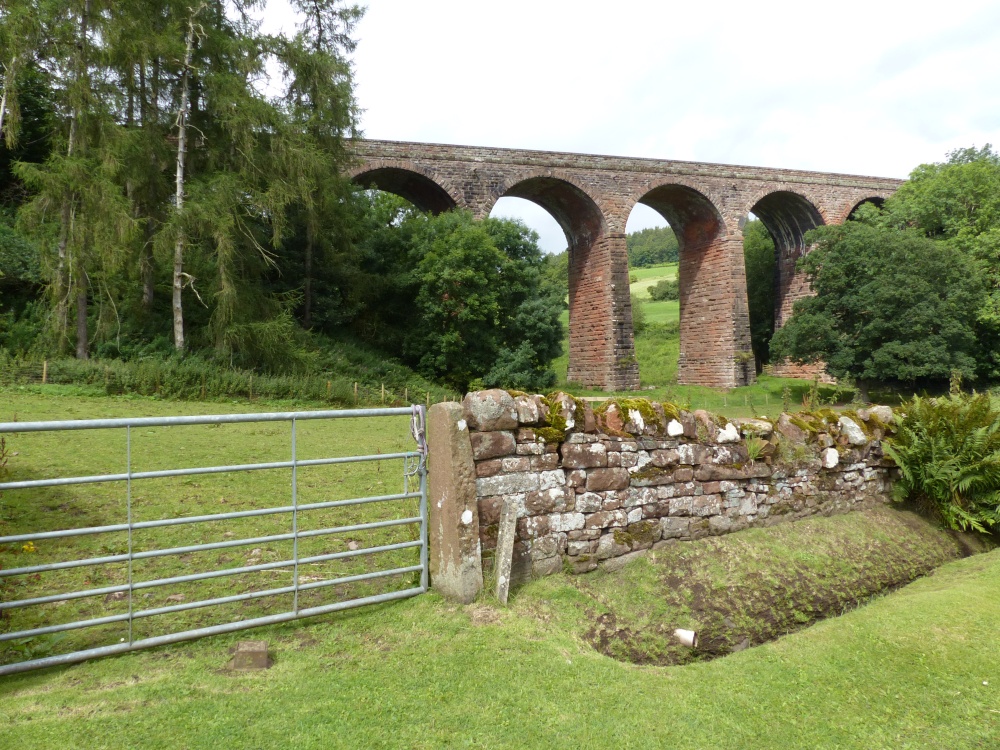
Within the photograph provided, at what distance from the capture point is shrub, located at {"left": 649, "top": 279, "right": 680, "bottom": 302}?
61438mm

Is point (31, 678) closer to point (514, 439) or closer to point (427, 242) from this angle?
Answer: point (514, 439)

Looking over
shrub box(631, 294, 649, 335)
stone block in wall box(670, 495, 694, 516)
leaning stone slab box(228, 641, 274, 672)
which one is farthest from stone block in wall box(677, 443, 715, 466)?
shrub box(631, 294, 649, 335)

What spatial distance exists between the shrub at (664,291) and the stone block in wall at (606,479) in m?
58.6

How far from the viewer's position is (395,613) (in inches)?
160

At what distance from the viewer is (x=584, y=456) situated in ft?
15.6

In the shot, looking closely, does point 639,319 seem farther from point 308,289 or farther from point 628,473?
point 628,473

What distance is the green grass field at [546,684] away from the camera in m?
2.88

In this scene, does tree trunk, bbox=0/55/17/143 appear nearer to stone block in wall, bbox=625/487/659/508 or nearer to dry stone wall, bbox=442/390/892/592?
dry stone wall, bbox=442/390/892/592

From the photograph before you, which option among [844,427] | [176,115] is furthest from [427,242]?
[844,427]

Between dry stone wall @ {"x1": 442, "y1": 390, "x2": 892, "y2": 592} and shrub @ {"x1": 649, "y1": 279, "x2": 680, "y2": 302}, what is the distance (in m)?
57.1

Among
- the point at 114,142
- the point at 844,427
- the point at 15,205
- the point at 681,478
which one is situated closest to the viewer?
the point at 681,478

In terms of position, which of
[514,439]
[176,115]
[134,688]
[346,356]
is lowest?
[134,688]

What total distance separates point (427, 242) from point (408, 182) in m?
4.19

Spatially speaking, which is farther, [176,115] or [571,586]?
[176,115]
